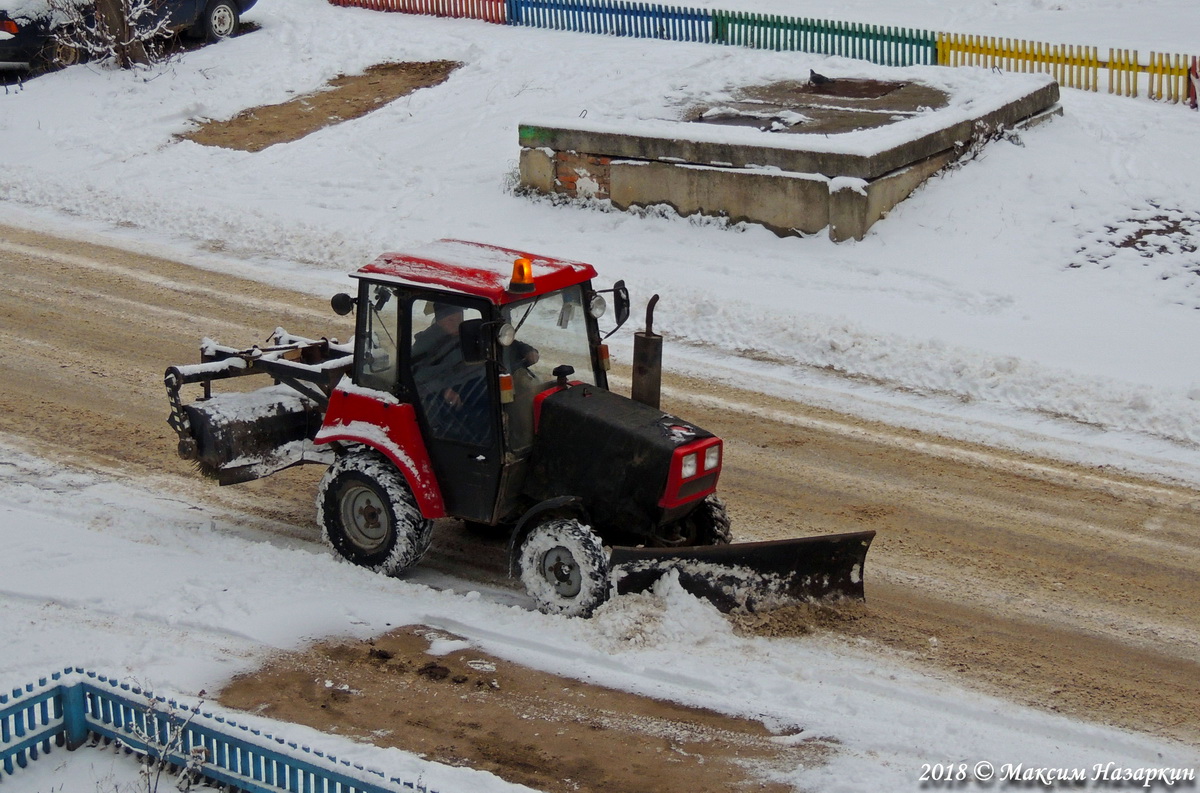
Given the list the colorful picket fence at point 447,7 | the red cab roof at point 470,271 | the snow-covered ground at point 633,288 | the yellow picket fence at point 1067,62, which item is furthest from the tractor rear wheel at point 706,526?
the colorful picket fence at point 447,7

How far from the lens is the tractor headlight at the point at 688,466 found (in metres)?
7.12

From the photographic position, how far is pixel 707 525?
25.3 ft

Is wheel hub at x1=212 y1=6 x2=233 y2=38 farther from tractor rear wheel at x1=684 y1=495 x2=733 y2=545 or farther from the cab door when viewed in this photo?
tractor rear wheel at x1=684 y1=495 x2=733 y2=545

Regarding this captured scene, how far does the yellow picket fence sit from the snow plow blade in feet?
47.5

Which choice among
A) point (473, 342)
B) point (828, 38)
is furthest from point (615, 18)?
point (473, 342)

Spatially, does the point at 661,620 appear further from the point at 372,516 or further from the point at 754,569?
the point at 372,516

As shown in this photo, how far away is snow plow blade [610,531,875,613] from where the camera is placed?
7129mm

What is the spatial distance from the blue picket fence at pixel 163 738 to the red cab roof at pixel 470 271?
105 inches

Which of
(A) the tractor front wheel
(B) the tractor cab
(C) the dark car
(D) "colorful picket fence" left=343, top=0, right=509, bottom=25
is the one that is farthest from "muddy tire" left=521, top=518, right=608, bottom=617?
(D) "colorful picket fence" left=343, top=0, right=509, bottom=25

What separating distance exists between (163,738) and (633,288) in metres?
8.56

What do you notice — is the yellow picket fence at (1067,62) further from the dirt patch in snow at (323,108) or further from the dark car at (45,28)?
the dark car at (45,28)

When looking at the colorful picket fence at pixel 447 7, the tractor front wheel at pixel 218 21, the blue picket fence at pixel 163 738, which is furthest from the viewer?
the colorful picket fence at pixel 447 7

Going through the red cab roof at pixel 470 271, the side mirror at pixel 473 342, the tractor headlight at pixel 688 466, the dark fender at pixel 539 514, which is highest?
the red cab roof at pixel 470 271

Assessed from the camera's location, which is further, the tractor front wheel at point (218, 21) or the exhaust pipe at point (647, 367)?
the tractor front wheel at point (218, 21)
